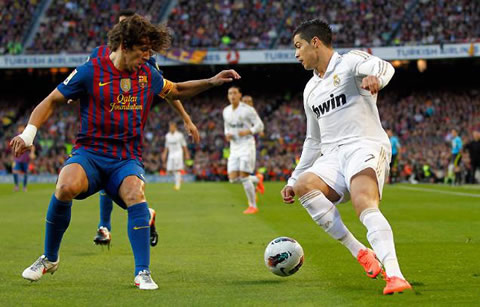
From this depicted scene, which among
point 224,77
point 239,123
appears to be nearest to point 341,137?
point 224,77

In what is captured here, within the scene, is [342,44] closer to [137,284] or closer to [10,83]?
[10,83]

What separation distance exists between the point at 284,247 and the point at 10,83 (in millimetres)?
43344

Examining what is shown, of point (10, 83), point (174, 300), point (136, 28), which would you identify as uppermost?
point (10, 83)

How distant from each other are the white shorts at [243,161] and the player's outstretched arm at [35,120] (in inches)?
418

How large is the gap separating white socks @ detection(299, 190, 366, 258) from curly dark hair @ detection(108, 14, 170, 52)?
173 cm

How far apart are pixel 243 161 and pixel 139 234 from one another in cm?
1070

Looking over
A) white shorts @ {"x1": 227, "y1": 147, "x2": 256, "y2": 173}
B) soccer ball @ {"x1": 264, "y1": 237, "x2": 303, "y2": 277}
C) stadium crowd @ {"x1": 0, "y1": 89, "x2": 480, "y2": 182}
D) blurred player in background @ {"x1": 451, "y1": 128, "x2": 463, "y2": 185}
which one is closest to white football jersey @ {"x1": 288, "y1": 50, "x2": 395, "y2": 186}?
soccer ball @ {"x1": 264, "y1": 237, "x2": 303, "y2": 277}

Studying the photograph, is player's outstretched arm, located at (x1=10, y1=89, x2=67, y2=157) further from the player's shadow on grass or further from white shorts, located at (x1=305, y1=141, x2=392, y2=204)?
white shorts, located at (x1=305, y1=141, x2=392, y2=204)

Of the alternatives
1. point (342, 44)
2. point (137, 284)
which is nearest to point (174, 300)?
point (137, 284)

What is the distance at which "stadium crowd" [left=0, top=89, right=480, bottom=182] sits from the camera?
39.0m

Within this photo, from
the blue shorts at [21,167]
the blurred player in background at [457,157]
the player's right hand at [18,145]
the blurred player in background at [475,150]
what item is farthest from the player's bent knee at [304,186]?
the blurred player in background at [457,157]

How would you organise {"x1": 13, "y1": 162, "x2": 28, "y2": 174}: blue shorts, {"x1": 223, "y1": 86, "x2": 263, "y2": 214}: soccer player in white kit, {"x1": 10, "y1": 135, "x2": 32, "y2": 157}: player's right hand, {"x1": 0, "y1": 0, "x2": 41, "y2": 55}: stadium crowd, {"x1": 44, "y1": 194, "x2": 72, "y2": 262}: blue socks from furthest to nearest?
{"x1": 0, "y1": 0, "x2": 41, "y2": 55}: stadium crowd
{"x1": 13, "y1": 162, "x2": 28, "y2": 174}: blue shorts
{"x1": 223, "y1": 86, "x2": 263, "y2": 214}: soccer player in white kit
{"x1": 44, "y1": 194, "x2": 72, "y2": 262}: blue socks
{"x1": 10, "y1": 135, "x2": 32, "y2": 157}: player's right hand

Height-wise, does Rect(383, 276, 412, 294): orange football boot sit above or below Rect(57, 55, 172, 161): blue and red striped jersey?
below

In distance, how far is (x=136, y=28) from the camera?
605cm
